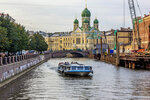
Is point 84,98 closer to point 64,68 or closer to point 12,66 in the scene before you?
point 12,66

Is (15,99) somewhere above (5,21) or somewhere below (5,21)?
below

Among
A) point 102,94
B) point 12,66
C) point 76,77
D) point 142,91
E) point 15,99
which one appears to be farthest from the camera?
point 76,77

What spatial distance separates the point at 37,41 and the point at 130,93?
11220cm

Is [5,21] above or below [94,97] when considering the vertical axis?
above

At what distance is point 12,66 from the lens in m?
52.1

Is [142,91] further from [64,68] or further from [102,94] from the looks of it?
[64,68]

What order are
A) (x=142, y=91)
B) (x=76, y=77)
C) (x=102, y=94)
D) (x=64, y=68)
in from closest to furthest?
(x=102, y=94) < (x=142, y=91) < (x=76, y=77) < (x=64, y=68)

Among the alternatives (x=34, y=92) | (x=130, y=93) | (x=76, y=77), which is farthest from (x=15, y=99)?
(x=76, y=77)

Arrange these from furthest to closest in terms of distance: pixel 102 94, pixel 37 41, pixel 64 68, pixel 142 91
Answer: pixel 37 41, pixel 64 68, pixel 142 91, pixel 102 94

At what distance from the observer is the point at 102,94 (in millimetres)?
38406

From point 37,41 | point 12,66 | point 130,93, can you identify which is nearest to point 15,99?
point 130,93

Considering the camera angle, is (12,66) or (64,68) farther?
(64,68)

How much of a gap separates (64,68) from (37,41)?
84202 mm

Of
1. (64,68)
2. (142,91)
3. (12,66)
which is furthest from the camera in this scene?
(64,68)
